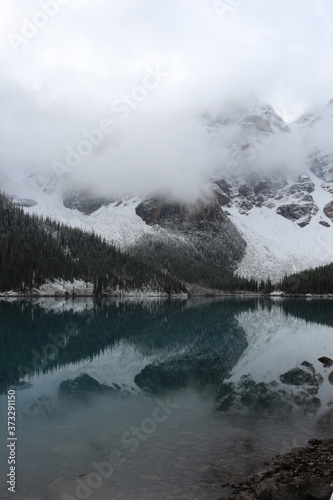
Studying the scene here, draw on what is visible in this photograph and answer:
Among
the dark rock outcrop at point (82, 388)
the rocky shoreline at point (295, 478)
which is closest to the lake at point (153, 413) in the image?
the dark rock outcrop at point (82, 388)

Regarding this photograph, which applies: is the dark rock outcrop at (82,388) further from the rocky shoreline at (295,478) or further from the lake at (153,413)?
the rocky shoreline at (295,478)

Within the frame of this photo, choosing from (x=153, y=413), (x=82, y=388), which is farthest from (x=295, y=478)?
(x=82, y=388)

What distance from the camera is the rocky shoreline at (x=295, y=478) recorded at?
541 inches

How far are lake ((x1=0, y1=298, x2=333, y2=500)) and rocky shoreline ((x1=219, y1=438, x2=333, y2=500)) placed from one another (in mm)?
823

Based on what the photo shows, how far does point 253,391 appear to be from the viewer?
3172 centimetres

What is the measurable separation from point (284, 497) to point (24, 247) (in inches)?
7801

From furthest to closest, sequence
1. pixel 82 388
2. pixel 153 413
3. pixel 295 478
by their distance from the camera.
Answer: pixel 82 388, pixel 153 413, pixel 295 478

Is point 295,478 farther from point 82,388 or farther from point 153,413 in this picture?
point 82,388

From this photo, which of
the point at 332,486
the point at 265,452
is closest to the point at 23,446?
the point at 265,452

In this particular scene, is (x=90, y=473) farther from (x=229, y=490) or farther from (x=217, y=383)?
(x=217, y=383)

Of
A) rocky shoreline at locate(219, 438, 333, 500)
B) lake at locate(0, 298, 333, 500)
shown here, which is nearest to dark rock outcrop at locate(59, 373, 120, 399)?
lake at locate(0, 298, 333, 500)

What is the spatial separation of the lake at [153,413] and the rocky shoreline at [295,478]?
2.70 ft

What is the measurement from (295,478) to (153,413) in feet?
39.6

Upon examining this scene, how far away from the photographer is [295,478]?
50.5ft
